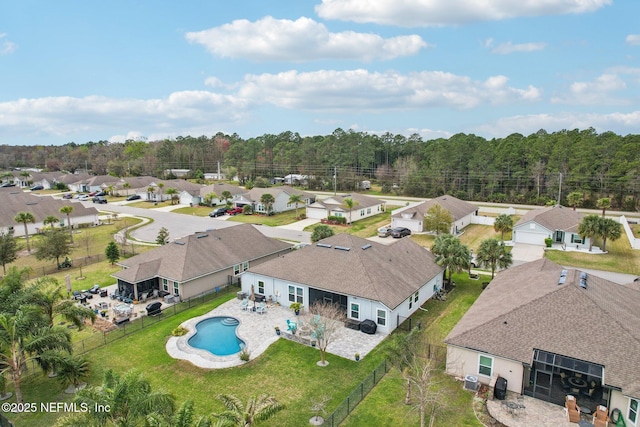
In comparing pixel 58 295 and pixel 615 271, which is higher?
pixel 58 295

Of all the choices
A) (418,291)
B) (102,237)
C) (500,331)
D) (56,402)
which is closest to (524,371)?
(500,331)

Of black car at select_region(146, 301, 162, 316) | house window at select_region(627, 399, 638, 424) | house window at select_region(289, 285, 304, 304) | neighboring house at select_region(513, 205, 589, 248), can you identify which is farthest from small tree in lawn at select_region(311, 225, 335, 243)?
house window at select_region(627, 399, 638, 424)

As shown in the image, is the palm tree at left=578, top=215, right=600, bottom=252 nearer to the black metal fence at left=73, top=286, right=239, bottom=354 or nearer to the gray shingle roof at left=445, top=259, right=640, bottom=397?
the gray shingle roof at left=445, top=259, right=640, bottom=397

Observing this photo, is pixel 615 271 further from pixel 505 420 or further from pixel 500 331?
pixel 505 420

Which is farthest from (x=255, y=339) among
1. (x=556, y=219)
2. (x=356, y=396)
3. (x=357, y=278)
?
(x=556, y=219)

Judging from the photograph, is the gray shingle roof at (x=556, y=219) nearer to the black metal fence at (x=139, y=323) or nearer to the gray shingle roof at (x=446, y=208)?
the gray shingle roof at (x=446, y=208)
